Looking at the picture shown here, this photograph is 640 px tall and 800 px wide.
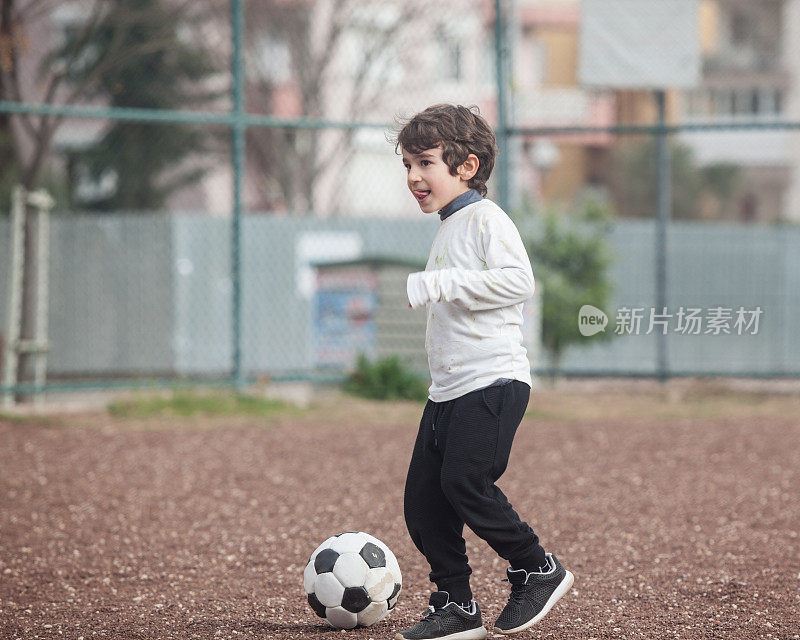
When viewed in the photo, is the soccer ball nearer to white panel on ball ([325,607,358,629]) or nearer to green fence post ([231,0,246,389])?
white panel on ball ([325,607,358,629])

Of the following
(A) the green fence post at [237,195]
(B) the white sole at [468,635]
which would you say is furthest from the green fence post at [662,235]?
(B) the white sole at [468,635]

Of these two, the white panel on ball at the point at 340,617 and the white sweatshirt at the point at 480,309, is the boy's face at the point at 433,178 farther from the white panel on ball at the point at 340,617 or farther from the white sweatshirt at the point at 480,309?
the white panel on ball at the point at 340,617

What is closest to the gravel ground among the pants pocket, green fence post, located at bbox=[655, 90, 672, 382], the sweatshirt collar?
the pants pocket

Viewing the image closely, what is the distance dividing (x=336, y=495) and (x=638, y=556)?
1688mm

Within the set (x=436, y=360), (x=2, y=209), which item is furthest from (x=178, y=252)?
(x=436, y=360)

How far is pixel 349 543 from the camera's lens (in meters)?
3.60

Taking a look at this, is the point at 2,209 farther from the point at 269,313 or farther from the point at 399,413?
the point at 399,413

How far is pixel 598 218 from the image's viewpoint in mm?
11219

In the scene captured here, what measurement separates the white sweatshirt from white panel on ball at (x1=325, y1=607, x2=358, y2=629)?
2.30ft

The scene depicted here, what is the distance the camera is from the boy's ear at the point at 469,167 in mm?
3302

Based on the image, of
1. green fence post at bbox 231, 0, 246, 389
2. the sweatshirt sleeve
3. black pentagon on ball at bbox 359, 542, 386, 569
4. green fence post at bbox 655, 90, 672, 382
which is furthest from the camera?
green fence post at bbox 655, 90, 672, 382

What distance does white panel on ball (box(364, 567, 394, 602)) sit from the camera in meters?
3.46

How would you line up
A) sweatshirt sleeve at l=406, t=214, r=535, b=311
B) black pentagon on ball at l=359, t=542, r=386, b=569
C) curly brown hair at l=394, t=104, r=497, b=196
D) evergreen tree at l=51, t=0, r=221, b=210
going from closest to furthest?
sweatshirt sleeve at l=406, t=214, r=535, b=311 → curly brown hair at l=394, t=104, r=497, b=196 → black pentagon on ball at l=359, t=542, r=386, b=569 → evergreen tree at l=51, t=0, r=221, b=210

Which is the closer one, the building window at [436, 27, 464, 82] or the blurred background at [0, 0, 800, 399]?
the blurred background at [0, 0, 800, 399]
